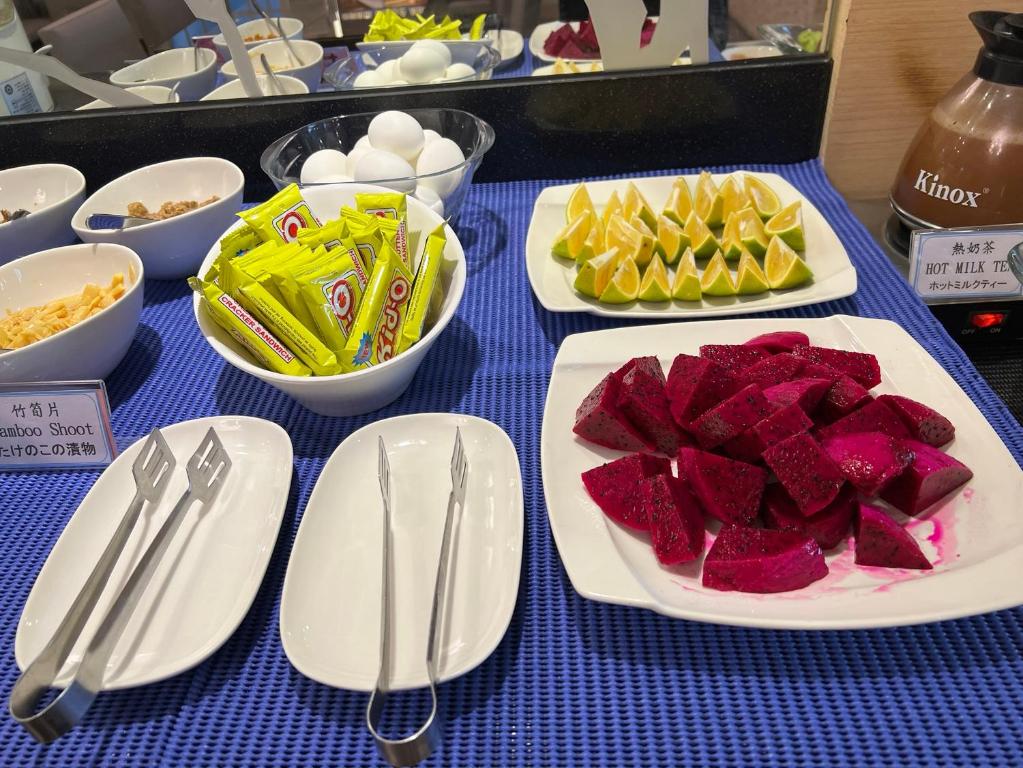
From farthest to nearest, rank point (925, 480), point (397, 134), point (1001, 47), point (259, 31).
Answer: point (259, 31) → point (397, 134) → point (1001, 47) → point (925, 480)

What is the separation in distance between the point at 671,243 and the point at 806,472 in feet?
1.67

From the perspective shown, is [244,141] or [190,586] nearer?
[190,586]

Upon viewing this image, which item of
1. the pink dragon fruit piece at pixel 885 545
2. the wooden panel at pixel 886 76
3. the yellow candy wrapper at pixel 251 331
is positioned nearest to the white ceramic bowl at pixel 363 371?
the yellow candy wrapper at pixel 251 331

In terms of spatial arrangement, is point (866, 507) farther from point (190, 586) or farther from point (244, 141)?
point (244, 141)

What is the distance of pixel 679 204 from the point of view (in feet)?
3.77

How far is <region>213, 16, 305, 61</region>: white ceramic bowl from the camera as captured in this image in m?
1.44

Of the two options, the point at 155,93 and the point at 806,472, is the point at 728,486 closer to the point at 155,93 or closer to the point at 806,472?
the point at 806,472

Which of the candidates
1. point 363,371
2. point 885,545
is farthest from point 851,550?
point 363,371

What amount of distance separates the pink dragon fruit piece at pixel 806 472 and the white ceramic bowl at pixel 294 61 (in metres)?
1.23

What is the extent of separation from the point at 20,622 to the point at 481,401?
1.67ft

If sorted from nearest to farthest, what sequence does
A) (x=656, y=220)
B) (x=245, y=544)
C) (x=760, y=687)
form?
1. (x=760, y=687)
2. (x=245, y=544)
3. (x=656, y=220)

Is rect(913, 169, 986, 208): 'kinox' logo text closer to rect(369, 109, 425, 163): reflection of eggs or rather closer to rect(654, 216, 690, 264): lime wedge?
rect(654, 216, 690, 264): lime wedge

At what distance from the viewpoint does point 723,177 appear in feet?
4.01

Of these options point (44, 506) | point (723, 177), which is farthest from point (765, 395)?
point (44, 506)
